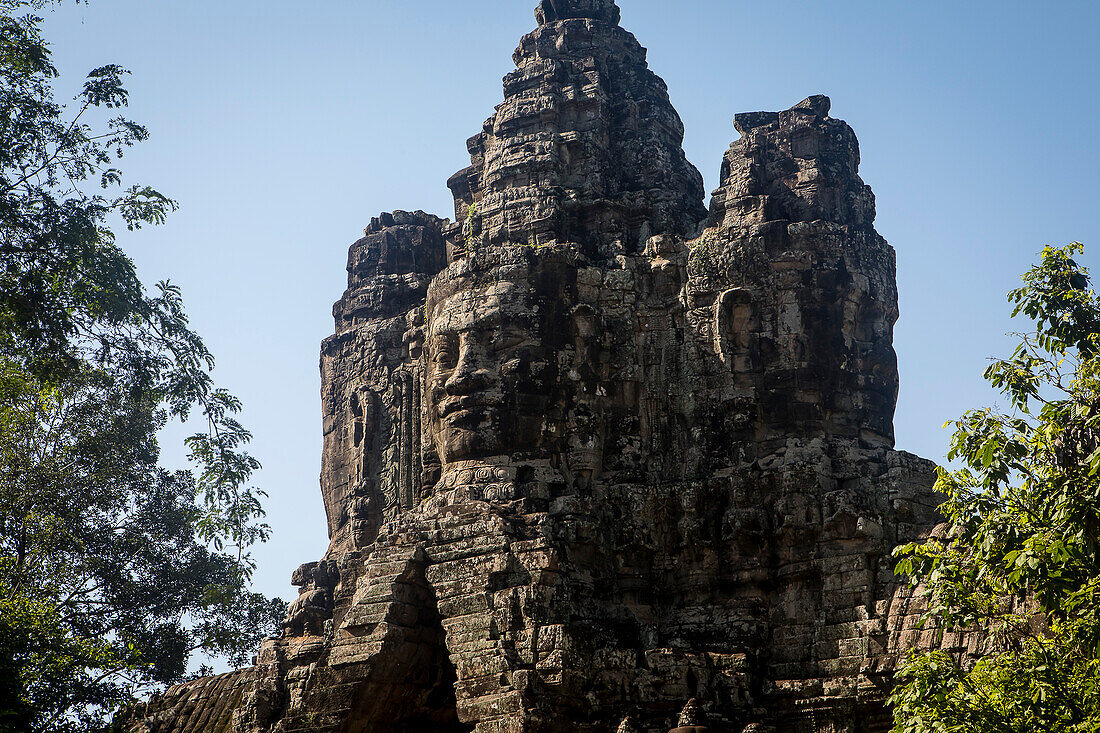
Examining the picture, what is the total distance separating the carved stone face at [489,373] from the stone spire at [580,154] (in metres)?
2.37

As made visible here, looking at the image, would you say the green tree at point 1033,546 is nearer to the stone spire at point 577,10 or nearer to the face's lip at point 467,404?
the face's lip at point 467,404

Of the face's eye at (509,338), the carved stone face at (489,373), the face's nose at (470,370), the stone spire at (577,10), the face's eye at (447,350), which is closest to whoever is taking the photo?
the carved stone face at (489,373)

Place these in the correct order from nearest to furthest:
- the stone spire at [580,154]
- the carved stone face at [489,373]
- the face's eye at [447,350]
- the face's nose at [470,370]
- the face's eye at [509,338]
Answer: the carved stone face at [489,373], the face's nose at [470,370], the face's eye at [509,338], the face's eye at [447,350], the stone spire at [580,154]

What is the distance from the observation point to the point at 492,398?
89.7 ft

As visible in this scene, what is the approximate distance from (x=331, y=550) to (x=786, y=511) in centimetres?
1274

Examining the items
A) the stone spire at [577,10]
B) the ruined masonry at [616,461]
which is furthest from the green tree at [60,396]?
the stone spire at [577,10]

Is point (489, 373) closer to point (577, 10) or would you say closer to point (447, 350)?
point (447, 350)

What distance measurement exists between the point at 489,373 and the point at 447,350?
1438 mm

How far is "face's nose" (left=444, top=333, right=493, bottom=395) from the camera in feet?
90.3

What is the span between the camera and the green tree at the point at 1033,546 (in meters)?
14.9

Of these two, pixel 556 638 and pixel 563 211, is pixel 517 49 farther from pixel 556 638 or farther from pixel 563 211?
pixel 556 638

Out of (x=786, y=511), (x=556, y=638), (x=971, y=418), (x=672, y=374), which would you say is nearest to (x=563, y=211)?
(x=672, y=374)

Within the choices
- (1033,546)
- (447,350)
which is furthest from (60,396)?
(1033,546)

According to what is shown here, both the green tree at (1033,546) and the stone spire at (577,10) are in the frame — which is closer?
the green tree at (1033,546)
